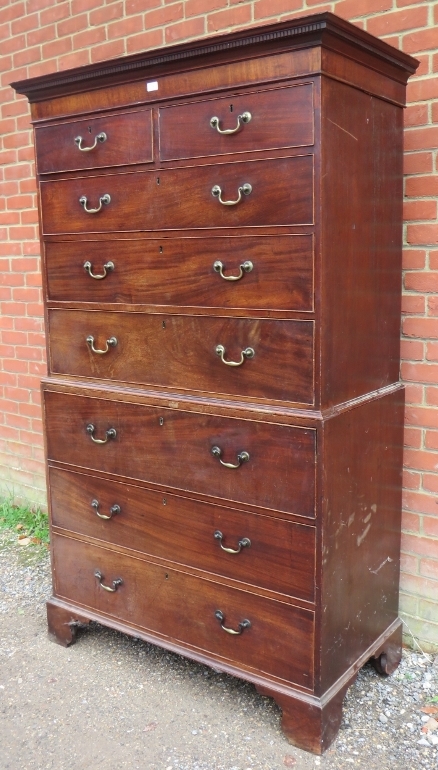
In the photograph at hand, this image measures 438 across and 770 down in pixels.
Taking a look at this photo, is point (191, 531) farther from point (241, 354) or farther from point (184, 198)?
point (184, 198)

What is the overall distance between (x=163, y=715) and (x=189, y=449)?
2.92ft

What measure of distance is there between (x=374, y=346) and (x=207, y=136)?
32.5 inches

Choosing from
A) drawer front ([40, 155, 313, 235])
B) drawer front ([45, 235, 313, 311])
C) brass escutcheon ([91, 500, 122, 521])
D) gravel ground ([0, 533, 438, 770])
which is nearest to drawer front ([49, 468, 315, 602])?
brass escutcheon ([91, 500, 122, 521])

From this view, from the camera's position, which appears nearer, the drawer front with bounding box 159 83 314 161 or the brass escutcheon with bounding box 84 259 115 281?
the drawer front with bounding box 159 83 314 161

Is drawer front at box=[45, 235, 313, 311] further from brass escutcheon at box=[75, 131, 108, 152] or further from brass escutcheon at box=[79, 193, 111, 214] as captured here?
brass escutcheon at box=[75, 131, 108, 152]

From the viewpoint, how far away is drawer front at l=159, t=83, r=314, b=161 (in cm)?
185

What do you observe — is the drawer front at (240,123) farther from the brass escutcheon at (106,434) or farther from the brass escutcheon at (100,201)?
the brass escutcheon at (106,434)

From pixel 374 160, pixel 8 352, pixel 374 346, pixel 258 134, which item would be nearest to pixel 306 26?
pixel 258 134

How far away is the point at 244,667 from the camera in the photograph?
221 centimetres

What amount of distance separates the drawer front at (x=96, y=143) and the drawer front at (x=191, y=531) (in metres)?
1.09

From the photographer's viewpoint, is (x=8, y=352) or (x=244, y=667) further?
(x=8, y=352)

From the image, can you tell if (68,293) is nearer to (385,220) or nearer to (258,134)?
(258,134)

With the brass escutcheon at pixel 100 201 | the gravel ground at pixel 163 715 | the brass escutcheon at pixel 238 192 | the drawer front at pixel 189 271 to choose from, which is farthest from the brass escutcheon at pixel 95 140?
the gravel ground at pixel 163 715

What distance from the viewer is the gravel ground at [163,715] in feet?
6.92
